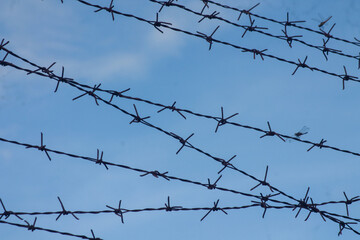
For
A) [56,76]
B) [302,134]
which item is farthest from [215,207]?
[56,76]

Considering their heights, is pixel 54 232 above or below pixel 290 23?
below

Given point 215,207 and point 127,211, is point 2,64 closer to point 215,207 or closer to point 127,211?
point 127,211

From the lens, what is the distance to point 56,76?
454cm

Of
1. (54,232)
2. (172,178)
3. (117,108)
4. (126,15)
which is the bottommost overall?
(54,232)

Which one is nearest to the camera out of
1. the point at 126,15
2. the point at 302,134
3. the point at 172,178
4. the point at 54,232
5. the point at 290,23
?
the point at 54,232

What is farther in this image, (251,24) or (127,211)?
(251,24)

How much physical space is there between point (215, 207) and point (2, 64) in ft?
6.34

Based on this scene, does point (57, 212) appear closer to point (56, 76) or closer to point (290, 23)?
point (56, 76)

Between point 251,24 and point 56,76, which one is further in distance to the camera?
point 251,24

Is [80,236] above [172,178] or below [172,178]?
below

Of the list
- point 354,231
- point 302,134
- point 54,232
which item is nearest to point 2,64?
point 54,232

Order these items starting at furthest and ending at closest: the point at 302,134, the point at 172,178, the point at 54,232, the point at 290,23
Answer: the point at 290,23
the point at 302,134
the point at 172,178
the point at 54,232

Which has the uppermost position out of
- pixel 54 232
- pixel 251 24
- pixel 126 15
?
pixel 251 24

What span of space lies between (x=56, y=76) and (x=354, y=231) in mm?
2724
